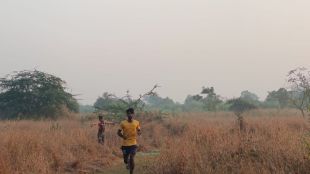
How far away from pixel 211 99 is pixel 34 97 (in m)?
24.2

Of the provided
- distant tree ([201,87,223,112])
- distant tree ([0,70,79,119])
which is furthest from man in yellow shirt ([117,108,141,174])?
distant tree ([201,87,223,112])

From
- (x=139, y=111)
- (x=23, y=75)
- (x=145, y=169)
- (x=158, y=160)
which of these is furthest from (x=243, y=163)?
(x=23, y=75)

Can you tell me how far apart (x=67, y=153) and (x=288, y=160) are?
7.16 meters

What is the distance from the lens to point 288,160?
10039 millimetres

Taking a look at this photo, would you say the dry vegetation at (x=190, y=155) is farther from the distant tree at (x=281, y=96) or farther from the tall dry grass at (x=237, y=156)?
the distant tree at (x=281, y=96)

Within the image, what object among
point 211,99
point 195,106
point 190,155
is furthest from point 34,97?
point 195,106

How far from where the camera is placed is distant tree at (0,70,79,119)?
1571 inches

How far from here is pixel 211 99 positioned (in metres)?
58.2

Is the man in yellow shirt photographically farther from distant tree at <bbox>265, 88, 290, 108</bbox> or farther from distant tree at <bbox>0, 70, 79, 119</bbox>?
distant tree at <bbox>265, 88, 290, 108</bbox>

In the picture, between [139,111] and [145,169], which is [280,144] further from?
[139,111]

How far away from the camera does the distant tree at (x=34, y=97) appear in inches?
1571

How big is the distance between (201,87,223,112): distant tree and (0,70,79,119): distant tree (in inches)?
730

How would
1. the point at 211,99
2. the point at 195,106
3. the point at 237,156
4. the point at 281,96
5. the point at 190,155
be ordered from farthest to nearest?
the point at 195,106, the point at 281,96, the point at 211,99, the point at 190,155, the point at 237,156

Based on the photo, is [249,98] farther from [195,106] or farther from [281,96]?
[281,96]
